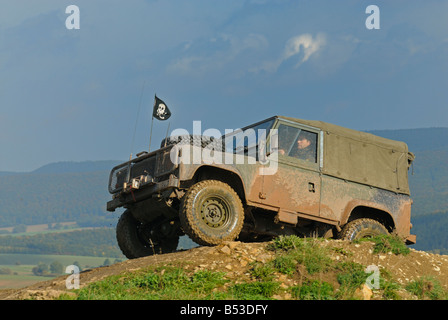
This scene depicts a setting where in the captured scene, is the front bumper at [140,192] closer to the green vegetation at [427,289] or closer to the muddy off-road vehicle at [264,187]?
the muddy off-road vehicle at [264,187]

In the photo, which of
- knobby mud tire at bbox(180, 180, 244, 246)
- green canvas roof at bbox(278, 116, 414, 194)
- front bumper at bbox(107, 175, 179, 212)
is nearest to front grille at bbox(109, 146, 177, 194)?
front bumper at bbox(107, 175, 179, 212)

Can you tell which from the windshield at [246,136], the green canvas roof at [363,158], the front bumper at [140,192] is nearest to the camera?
the front bumper at [140,192]

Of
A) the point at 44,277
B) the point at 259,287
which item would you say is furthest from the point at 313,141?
the point at 44,277

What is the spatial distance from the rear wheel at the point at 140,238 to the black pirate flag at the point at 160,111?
1887mm

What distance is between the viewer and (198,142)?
12.9 m

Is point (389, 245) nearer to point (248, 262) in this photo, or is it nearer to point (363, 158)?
point (248, 262)

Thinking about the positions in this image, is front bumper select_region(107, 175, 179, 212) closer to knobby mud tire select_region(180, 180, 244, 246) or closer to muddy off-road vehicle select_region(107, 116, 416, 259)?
muddy off-road vehicle select_region(107, 116, 416, 259)

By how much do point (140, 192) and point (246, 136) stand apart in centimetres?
236

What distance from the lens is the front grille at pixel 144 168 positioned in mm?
12336

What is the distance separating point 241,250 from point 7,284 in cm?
15145

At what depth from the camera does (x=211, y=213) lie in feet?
39.3

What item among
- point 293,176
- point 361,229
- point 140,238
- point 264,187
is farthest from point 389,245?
point 140,238

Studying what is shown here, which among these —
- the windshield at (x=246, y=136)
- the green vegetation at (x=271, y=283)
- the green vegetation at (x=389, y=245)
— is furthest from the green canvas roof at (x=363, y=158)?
the green vegetation at (x=271, y=283)
